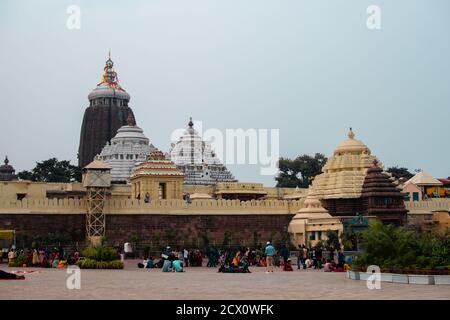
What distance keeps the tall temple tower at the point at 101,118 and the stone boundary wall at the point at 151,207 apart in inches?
1291

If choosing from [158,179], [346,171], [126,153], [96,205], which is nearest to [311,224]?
[346,171]

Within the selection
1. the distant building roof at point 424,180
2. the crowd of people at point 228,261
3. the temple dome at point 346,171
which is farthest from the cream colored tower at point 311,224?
the distant building roof at point 424,180

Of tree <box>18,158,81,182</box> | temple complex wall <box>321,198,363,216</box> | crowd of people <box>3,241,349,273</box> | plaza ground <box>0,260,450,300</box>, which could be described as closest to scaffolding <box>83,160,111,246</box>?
crowd of people <box>3,241,349,273</box>

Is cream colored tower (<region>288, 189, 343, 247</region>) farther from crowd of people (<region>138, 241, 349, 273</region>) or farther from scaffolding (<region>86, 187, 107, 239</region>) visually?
scaffolding (<region>86, 187, 107, 239</region>)

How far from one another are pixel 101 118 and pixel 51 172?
7246 mm

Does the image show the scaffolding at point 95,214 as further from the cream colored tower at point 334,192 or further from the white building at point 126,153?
the white building at point 126,153

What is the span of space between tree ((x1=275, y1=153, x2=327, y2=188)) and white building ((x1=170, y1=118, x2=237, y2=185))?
14619 mm

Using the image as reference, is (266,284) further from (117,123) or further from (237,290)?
(117,123)

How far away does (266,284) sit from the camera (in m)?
20.8

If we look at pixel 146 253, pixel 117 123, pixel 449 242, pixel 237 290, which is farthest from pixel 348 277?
pixel 117 123

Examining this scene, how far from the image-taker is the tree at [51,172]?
7350 centimetres

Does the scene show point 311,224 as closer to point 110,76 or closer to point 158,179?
point 158,179

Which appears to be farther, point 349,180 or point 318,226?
point 349,180

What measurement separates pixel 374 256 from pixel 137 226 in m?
22.3
